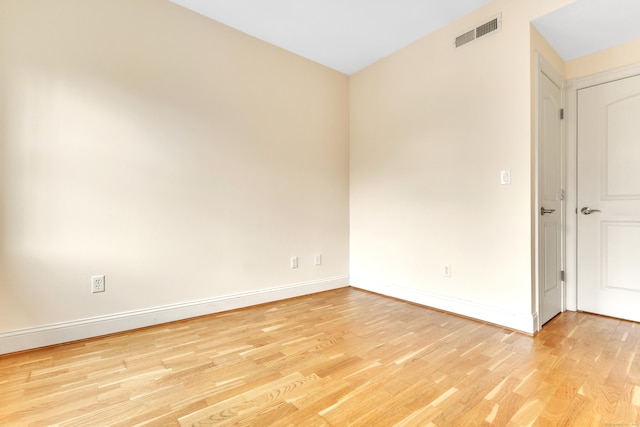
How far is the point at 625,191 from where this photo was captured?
2.54 metres

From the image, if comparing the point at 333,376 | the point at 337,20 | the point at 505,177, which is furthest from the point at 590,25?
the point at 333,376

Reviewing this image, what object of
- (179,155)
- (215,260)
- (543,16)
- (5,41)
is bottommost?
Result: (215,260)

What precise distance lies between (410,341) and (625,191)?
2.24 meters

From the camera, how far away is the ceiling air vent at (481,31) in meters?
2.45

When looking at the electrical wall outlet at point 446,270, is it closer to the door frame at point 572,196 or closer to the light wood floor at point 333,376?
the light wood floor at point 333,376

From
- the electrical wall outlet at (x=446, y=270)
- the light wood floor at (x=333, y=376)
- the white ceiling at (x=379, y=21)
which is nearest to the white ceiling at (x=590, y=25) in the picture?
the white ceiling at (x=379, y=21)

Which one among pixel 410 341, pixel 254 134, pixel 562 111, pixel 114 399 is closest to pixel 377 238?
pixel 410 341

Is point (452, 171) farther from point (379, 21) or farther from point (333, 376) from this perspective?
point (333, 376)

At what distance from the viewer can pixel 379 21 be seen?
279cm

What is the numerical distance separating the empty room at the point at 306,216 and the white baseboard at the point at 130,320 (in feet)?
0.05

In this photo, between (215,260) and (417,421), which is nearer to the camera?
(417,421)

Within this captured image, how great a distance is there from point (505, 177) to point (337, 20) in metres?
2.03

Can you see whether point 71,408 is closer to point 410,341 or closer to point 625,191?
point 410,341

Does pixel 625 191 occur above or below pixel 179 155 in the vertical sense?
below
